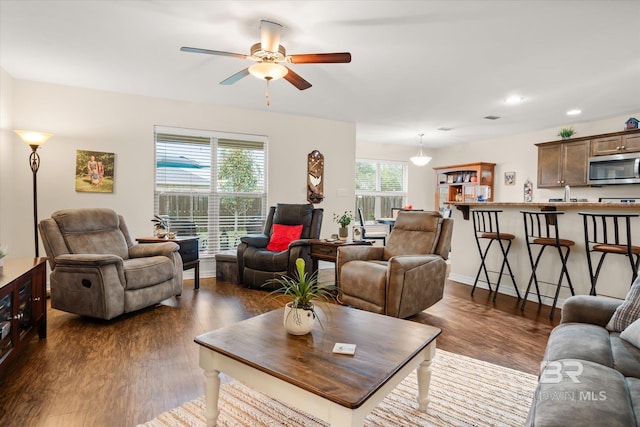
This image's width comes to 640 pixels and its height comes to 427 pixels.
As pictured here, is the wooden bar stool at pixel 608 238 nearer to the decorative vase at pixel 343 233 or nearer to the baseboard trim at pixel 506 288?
the baseboard trim at pixel 506 288

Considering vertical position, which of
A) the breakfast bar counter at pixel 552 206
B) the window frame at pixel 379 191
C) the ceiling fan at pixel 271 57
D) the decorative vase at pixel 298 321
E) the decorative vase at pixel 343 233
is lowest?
the decorative vase at pixel 298 321

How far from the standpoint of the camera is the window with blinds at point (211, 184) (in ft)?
15.9

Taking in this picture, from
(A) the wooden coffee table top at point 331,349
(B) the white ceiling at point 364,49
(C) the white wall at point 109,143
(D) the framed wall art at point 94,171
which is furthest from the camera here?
(D) the framed wall art at point 94,171

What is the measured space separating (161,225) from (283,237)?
5.07 ft

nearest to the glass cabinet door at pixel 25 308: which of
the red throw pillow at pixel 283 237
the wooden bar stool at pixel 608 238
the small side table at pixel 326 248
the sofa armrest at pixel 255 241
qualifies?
the sofa armrest at pixel 255 241

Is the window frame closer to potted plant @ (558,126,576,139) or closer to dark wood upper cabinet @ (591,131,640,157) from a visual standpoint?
potted plant @ (558,126,576,139)

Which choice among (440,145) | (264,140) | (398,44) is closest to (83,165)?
(264,140)

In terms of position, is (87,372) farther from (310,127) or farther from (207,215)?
(310,127)

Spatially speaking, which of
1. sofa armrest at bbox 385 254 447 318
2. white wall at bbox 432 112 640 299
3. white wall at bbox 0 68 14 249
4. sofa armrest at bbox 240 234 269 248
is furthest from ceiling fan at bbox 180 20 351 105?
white wall at bbox 432 112 640 299

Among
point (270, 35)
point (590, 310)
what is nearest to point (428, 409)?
point (590, 310)

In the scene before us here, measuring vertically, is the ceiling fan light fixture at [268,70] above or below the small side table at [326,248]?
above

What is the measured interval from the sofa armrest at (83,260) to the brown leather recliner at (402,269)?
2.06m

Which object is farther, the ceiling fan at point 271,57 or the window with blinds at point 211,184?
the window with blinds at point 211,184

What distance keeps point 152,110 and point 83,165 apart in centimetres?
110
